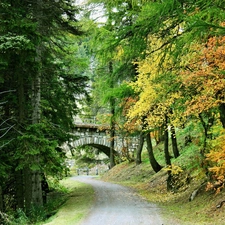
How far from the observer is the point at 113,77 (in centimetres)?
1432

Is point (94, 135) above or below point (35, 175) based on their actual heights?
above

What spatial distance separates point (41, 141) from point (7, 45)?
8.93ft

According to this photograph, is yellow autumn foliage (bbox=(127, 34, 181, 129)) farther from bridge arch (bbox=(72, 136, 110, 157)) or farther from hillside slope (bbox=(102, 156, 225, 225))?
bridge arch (bbox=(72, 136, 110, 157))

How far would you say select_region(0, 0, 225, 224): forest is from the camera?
5713 mm

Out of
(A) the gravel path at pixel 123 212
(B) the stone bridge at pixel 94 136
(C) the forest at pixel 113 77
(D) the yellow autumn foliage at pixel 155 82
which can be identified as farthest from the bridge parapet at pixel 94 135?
(D) the yellow autumn foliage at pixel 155 82

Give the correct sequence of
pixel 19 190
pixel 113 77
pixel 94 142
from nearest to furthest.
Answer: pixel 19 190, pixel 113 77, pixel 94 142

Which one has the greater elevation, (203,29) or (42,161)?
(203,29)

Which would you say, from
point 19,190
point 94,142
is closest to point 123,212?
point 19,190

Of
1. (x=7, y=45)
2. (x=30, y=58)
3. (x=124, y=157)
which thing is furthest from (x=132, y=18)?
(x=124, y=157)

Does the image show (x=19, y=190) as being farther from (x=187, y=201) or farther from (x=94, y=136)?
(x=94, y=136)

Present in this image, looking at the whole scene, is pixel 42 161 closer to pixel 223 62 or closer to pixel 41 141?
pixel 41 141

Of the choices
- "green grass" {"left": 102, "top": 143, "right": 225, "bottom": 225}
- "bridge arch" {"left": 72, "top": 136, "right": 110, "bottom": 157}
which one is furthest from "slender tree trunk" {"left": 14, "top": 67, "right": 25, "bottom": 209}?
"bridge arch" {"left": 72, "top": 136, "right": 110, "bottom": 157}

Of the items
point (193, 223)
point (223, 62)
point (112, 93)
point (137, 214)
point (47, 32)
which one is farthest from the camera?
point (112, 93)

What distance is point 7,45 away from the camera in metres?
7.20
